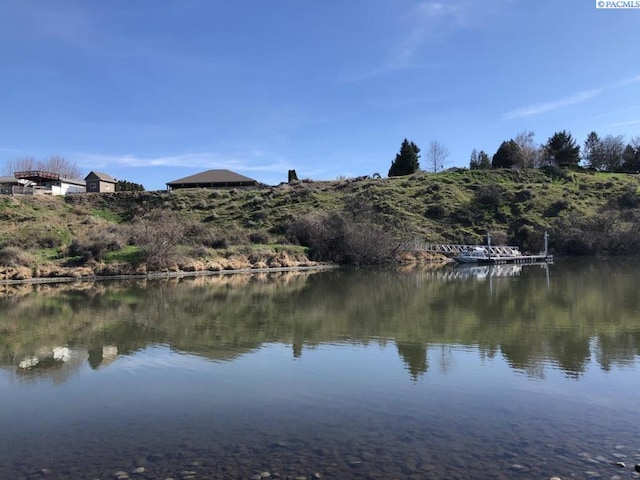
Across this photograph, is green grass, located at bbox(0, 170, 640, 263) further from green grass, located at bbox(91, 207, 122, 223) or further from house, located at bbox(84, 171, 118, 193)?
house, located at bbox(84, 171, 118, 193)

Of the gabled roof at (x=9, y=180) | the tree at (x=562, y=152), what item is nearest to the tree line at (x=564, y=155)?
the tree at (x=562, y=152)

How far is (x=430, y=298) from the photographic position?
2105cm

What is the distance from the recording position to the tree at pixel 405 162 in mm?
85875

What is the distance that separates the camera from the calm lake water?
570 centimetres

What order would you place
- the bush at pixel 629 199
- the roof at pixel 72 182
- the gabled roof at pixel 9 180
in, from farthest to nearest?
the gabled roof at pixel 9 180 < the roof at pixel 72 182 < the bush at pixel 629 199

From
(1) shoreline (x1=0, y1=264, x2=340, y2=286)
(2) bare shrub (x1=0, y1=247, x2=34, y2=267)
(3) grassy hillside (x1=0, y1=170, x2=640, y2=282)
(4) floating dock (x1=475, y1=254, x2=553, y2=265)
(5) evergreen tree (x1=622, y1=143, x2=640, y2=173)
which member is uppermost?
(5) evergreen tree (x1=622, y1=143, x2=640, y2=173)

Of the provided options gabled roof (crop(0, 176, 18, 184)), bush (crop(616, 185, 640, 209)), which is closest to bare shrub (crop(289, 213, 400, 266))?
bush (crop(616, 185, 640, 209))

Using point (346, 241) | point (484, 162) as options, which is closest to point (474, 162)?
point (484, 162)

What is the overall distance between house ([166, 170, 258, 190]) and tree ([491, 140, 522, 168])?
42.7 m

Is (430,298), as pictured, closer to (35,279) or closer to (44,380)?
(44,380)

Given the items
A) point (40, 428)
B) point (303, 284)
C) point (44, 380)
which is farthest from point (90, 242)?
point (40, 428)

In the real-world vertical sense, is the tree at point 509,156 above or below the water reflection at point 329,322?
above

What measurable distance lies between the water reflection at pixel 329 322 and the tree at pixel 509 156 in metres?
64.9

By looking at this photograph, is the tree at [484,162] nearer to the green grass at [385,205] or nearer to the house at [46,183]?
the green grass at [385,205]
